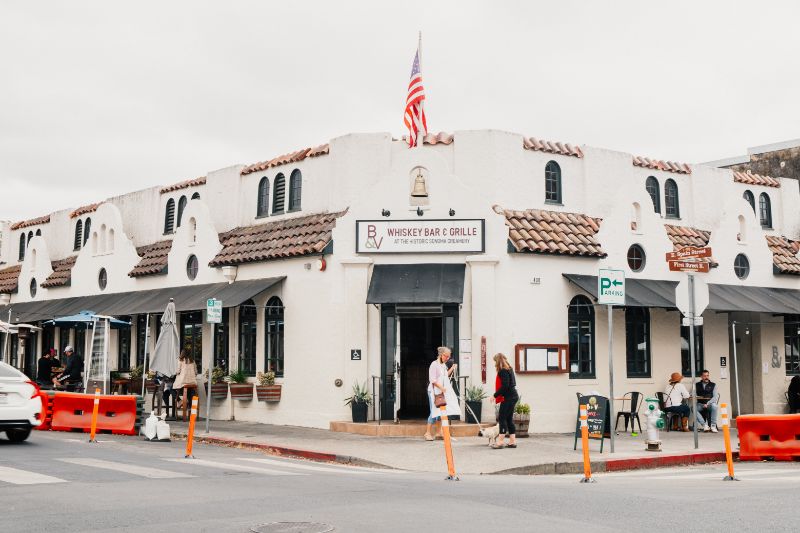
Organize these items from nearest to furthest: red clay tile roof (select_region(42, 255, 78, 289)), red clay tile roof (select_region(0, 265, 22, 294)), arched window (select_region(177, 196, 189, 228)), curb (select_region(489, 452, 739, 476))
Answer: curb (select_region(489, 452, 739, 476)) → arched window (select_region(177, 196, 189, 228)) → red clay tile roof (select_region(42, 255, 78, 289)) → red clay tile roof (select_region(0, 265, 22, 294))

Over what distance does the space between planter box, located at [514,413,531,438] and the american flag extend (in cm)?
670

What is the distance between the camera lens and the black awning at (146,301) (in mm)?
21469

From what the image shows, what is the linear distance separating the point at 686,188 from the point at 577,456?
38.7 feet

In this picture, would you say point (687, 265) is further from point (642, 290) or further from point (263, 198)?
point (263, 198)

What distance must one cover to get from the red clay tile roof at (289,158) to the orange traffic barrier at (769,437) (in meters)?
11.4

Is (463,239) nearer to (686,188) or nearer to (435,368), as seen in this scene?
(435,368)

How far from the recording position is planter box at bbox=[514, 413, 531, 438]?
1819cm

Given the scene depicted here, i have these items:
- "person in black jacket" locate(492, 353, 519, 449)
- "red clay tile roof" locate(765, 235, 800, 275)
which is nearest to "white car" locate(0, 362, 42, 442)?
"person in black jacket" locate(492, 353, 519, 449)

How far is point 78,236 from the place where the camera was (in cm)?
3200

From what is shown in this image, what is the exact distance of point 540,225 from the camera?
802 inches

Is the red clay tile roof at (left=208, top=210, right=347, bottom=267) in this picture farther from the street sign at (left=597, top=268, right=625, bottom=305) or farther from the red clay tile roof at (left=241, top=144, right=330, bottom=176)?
the street sign at (left=597, top=268, right=625, bottom=305)

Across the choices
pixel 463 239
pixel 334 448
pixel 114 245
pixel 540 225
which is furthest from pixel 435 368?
pixel 114 245

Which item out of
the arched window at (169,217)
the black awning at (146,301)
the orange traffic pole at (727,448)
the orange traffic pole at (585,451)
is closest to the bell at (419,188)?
the black awning at (146,301)

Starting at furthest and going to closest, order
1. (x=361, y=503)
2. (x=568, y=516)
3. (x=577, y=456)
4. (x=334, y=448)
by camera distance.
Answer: (x=334, y=448) → (x=577, y=456) → (x=361, y=503) → (x=568, y=516)
